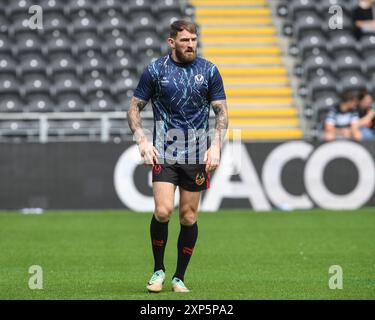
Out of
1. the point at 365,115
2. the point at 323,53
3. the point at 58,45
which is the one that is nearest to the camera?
the point at 365,115

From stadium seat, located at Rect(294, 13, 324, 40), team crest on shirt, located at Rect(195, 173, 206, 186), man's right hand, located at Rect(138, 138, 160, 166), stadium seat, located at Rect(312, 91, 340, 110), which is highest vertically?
stadium seat, located at Rect(294, 13, 324, 40)

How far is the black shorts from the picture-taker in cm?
921

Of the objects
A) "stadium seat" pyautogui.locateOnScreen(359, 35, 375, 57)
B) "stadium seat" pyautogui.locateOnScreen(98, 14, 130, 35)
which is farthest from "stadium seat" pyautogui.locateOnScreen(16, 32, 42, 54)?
"stadium seat" pyautogui.locateOnScreen(359, 35, 375, 57)

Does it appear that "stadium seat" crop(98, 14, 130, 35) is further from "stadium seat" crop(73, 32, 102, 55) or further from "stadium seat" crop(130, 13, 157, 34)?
"stadium seat" crop(73, 32, 102, 55)

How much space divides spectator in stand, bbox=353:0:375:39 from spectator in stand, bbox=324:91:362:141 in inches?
153

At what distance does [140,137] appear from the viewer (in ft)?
30.0

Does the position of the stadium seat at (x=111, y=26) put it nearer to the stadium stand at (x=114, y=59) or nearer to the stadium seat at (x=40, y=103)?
the stadium stand at (x=114, y=59)

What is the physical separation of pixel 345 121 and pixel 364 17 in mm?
4367

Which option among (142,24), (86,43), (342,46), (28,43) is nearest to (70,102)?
(86,43)

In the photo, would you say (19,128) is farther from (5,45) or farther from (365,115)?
(365,115)

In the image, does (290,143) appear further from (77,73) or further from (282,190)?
(77,73)

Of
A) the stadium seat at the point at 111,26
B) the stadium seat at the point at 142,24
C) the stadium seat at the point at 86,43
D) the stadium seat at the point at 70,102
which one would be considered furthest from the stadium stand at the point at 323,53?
the stadium seat at the point at 70,102

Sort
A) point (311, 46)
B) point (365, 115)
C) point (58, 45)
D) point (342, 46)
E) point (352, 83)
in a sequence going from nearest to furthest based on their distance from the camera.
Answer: point (365, 115) → point (352, 83) → point (58, 45) → point (311, 46) → point (342, 46)

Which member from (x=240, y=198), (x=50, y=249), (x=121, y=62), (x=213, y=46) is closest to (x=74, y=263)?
(x=50, y=249)
